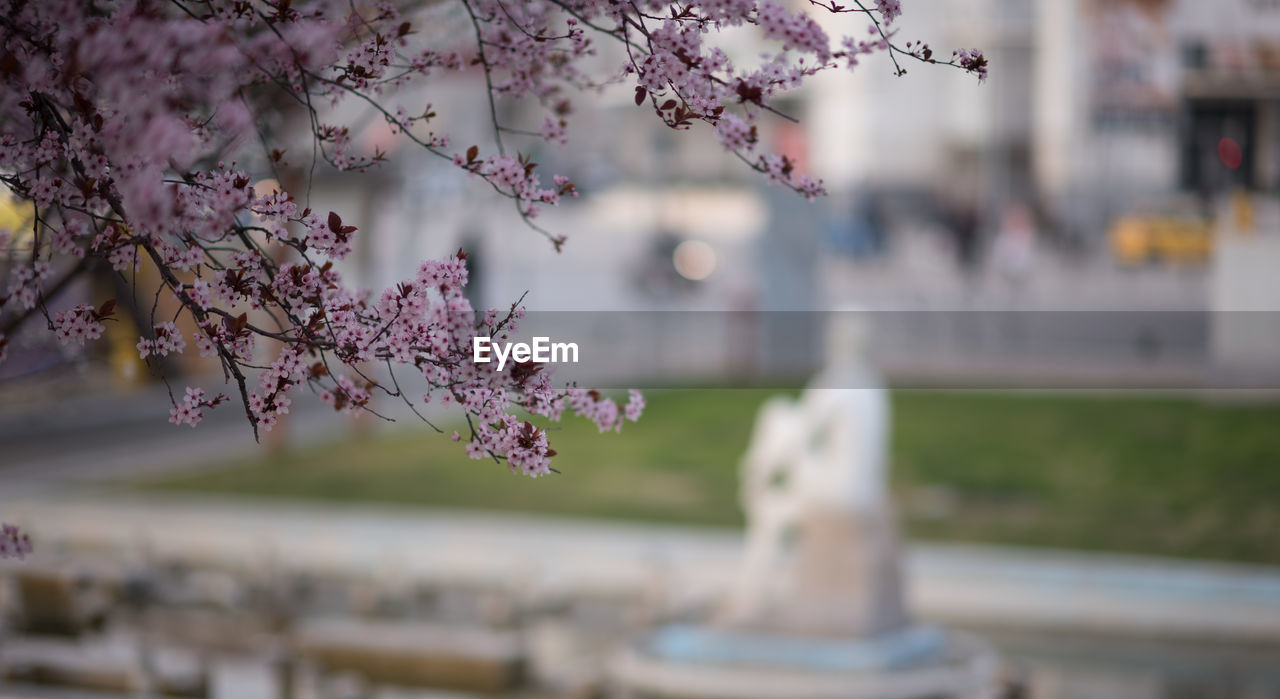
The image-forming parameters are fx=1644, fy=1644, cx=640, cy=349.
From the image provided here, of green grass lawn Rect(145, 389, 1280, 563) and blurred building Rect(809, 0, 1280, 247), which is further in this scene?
blurred building Rect(809, 0, 1280, 247)

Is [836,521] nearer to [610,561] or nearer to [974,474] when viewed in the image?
[610,561]

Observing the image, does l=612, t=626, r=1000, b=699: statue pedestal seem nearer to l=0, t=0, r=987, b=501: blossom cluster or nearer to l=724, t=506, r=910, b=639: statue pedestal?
l=724, t=506, r=910, b=639: statue pedestal

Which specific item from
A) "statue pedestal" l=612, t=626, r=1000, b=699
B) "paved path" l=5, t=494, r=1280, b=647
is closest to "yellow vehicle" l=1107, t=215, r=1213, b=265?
"paved path" l=5, t=494, r=1280, b=647

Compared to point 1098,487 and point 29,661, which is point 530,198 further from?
point 1098,487

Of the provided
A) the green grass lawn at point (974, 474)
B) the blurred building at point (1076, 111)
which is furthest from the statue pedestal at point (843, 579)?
the blurred building at point (1076, 111)

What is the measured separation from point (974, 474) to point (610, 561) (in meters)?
4.62

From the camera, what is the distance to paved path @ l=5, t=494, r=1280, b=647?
1075cm

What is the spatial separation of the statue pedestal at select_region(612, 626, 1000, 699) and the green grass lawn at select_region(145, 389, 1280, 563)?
496 cm

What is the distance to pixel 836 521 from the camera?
812cm

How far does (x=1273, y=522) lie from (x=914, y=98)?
4682 cm

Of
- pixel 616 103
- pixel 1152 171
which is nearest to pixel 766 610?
pixel 1152 171

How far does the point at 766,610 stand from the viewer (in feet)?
27.4

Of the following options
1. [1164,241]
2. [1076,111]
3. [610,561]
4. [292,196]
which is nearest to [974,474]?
[610,561]

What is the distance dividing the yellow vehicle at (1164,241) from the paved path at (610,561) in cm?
2286
